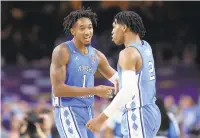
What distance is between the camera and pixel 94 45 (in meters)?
14.8

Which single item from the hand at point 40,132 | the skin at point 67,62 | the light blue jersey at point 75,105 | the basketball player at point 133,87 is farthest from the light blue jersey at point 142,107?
the hand at point 40,132

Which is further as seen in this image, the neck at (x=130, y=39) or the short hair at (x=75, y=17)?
the short hair at (x=75, y=17)

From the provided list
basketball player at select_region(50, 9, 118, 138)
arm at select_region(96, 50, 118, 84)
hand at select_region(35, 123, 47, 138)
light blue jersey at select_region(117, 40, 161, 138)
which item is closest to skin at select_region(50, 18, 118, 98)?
basketball player at select_region(50, 9, 118, 138)

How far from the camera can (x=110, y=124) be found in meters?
10.1

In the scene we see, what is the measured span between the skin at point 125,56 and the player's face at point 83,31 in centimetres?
56

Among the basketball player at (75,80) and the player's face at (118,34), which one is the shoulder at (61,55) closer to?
the basketball player at (75,80)

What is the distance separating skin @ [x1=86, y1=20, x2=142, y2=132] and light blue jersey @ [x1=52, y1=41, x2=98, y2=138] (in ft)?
2.15

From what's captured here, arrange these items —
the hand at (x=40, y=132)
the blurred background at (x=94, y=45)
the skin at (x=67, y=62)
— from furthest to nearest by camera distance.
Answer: the blurred background at (x=94, y=45), the hand at (x=40, y=132), the skin at (x=67, y=62)

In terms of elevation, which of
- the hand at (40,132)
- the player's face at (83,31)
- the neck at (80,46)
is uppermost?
the player's face at (83,31)

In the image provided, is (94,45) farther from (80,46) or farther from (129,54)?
(129,54)

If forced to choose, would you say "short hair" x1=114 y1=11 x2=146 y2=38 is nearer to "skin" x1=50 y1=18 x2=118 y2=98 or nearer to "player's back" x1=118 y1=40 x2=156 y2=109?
"player's back" x1=118 y1=40 x2=156 y2=109

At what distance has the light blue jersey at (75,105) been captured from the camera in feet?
24.2

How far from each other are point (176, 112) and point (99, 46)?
2740mm

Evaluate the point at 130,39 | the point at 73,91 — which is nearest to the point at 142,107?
the point at 130,39
